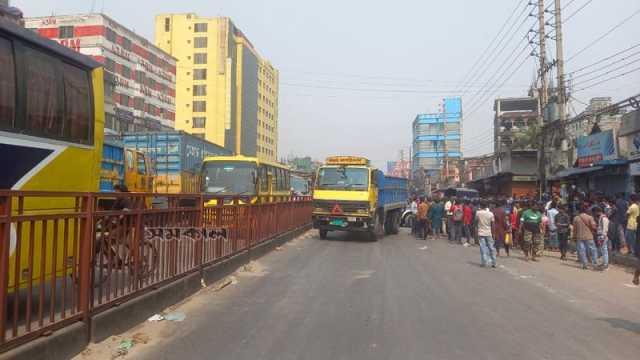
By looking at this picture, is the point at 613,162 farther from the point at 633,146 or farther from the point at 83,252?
the point at 83,252

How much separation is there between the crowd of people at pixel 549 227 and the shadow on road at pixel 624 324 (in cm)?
322

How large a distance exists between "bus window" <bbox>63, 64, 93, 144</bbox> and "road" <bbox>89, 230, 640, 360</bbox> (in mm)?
2639

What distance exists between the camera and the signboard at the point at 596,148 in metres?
21.0

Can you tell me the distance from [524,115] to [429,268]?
2604 inches

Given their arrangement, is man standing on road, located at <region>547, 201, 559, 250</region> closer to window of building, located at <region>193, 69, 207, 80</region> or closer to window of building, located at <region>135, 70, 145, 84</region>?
window of building, located at <region>135, 70, 145, 84</region>

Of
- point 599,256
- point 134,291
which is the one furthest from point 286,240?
point 134,291

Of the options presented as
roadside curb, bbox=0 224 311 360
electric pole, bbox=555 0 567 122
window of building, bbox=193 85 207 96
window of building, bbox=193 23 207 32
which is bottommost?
roadside curb, bbox=0 224 311 360

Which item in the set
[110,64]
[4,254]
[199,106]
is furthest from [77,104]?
[199,106]

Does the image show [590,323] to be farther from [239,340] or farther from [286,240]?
[286,240]

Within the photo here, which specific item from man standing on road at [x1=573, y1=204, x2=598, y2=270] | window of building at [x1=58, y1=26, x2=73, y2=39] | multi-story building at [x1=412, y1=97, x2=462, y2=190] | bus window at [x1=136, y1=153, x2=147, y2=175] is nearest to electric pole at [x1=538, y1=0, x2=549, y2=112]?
man standing on road at [x1=573, y1=204, x2=598, y2=270]

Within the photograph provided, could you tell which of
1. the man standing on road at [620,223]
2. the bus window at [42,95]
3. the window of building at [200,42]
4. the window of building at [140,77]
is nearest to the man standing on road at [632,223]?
the man standing on road at [620,223]

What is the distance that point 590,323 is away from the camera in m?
7.34

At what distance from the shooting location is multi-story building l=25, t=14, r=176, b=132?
191 feet

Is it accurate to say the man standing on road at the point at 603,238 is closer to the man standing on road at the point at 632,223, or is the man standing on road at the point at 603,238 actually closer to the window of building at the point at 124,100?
the man standing on road at the point at 632,223
